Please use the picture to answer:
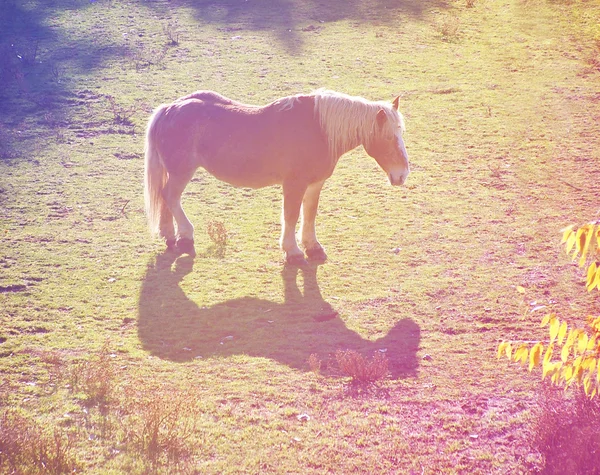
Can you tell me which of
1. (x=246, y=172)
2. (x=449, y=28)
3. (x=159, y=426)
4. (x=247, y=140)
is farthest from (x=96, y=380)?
(x=449, y=28)

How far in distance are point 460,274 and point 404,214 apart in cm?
187

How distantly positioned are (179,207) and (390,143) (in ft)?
8.59

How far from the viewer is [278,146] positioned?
295 inches

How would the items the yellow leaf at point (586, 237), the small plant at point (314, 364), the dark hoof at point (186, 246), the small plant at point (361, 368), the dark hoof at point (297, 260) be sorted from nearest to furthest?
1. the yellow leaf at point (586, 237)
2. the small plant at point (361, 368)
3. the small plant at point (314, 364)
4. the dark hoof at point (297, 260)
5. the dark hoof at point (186, 246)

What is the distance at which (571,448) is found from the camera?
4.35 m

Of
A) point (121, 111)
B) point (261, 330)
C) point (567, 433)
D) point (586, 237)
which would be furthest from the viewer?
point (121, 111)

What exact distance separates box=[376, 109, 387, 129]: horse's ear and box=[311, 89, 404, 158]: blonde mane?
43 mm

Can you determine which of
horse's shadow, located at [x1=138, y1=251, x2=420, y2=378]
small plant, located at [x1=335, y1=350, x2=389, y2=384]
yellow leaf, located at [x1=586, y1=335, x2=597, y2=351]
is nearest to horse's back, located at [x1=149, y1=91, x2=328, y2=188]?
horse's shadow, located at [x1=138, y1=251, x2=420, y2=378]

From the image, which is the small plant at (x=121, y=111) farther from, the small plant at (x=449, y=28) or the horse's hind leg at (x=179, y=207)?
the small plant at (x=449, y=28)

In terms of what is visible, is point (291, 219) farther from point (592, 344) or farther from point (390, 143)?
point (592, 344)

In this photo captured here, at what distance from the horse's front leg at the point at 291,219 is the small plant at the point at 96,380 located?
2761 millimetres

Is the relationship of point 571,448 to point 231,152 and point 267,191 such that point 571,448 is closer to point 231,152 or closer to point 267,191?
point 231,152

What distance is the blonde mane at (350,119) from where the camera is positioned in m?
7.25

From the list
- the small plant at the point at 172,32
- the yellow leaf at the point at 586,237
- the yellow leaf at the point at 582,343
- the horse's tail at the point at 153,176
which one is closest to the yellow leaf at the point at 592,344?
the yellow leaf at the point at 582,343
